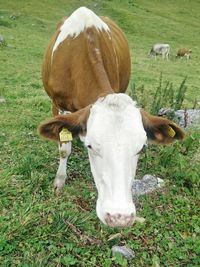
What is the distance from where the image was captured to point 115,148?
3.69 metres

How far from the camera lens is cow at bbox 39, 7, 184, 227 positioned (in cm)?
369

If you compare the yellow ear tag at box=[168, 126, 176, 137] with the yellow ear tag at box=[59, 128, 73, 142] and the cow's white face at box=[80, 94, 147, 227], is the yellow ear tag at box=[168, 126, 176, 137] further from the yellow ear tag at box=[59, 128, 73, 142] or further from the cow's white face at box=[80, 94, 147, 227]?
the yellow ear tag at box=[59, 128, 73, 142]

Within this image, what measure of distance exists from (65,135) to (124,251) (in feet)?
4.57

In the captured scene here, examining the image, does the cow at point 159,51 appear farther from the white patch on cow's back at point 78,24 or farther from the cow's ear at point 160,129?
the cow's ear at point 160,129

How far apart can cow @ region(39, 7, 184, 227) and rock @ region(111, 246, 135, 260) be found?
91 centimetres

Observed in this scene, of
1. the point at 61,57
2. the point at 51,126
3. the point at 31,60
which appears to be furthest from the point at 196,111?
the point at 31,60

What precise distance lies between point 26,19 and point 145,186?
29.0 meters

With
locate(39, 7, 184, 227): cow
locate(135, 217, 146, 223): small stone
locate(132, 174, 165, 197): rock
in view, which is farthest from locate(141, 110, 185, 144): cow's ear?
locate(132, 174, 165, 197): rock

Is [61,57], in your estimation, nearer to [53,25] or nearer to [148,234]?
[148,234]

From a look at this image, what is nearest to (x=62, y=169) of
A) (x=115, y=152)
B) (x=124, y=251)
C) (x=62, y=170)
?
(x=62, y=170)

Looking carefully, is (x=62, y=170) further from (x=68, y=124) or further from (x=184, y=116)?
(x=184, y=116)

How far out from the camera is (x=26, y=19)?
32.7m

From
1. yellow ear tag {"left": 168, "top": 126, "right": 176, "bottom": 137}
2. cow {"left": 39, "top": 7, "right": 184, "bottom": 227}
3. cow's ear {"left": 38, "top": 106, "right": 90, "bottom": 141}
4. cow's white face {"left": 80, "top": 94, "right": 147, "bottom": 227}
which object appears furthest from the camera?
yellow ear tag {"left": 168, "top": 126, "right": 176, "bottom": 137}

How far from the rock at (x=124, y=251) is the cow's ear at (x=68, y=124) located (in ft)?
4.25
